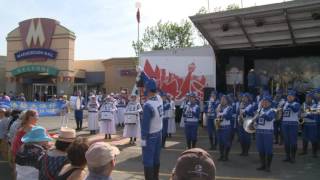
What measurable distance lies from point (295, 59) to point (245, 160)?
1023 centimetres

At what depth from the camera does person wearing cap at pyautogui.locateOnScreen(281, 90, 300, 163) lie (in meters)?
12.9

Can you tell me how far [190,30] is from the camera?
45.2m

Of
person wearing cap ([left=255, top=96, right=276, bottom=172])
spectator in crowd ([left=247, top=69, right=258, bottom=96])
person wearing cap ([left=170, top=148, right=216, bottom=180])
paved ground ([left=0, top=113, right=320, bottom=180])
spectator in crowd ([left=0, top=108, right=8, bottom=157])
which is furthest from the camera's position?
spectator in crowd ([left=247, top=69, right=258, bottom=96])

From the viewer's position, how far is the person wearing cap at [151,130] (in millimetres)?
8891

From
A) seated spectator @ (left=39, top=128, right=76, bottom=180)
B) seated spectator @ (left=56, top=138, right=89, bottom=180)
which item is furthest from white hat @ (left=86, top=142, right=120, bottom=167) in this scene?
seated spectator @ (left=39, top=128, right=76, bottom=180)

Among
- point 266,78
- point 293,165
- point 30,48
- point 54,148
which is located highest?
point 30,48

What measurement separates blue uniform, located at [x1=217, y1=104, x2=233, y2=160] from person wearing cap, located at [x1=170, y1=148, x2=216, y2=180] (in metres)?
10.5

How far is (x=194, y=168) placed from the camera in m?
2.52

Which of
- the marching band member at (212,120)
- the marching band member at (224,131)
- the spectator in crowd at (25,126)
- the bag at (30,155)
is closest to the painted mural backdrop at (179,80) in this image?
the marching band member at (212,120)

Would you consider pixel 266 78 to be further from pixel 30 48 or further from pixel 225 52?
pixel 30 48

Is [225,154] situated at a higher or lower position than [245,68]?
lower

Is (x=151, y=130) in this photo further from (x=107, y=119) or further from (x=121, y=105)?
(x=121, y=105)

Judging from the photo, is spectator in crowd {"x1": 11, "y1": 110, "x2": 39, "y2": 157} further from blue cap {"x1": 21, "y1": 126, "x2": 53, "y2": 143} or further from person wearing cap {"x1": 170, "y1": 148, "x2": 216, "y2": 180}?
person wearing cap {"x1": 170, "y1": 148, "x2": 216, "y2": 180}

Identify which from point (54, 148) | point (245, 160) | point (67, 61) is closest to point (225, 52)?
point (245, 160)
